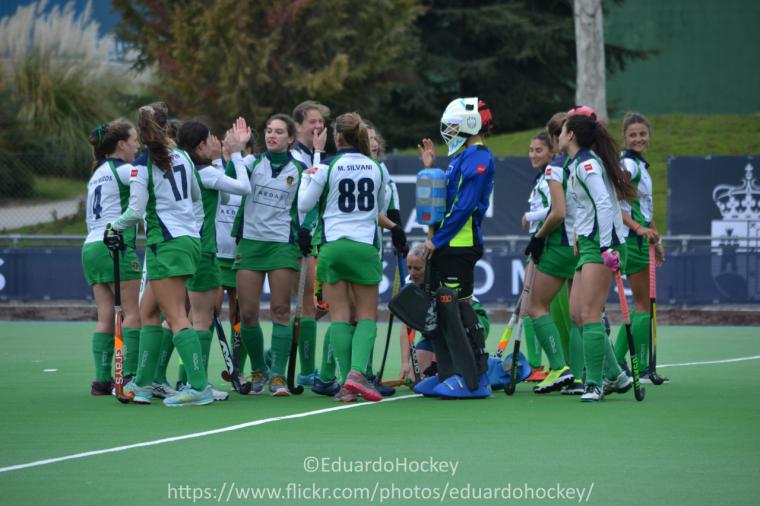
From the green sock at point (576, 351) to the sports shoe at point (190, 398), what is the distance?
2905mm

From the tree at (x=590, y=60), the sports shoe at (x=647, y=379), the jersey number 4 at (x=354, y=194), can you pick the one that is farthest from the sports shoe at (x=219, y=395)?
the tree at (x=590, y=60)

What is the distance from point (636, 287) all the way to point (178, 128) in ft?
13.0

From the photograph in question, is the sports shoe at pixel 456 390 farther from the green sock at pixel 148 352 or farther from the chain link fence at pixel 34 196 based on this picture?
the chain link fence at pixel 34 196

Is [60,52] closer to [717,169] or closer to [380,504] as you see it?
[717,169]

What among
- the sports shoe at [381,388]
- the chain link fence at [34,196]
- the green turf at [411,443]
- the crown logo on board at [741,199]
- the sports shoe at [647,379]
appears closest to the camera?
the green turf at [411,443]

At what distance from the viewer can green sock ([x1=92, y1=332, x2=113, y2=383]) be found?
35.4 feet

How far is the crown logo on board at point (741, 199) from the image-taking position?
22.2 m

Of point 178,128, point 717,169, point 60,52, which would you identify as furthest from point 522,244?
point 60,52

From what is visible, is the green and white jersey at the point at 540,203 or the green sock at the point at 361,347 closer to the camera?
the green sock at the point at 361,347

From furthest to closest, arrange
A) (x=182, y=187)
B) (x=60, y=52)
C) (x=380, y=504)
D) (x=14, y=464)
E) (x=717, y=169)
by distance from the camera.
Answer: (x=60, y=52), (x=717, y=169), (x=182, y=187), (x=14, y=464), (x=380, y=504)

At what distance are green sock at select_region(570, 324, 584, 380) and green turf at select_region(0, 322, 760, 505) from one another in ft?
1.63

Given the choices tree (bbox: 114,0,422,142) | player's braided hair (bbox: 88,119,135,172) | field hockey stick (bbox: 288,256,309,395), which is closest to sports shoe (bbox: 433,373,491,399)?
field hockey stick (bbox: 288,256,309,395)

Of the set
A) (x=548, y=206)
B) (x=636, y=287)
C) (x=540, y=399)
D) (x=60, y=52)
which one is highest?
(x=60, y=52)

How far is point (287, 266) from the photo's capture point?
10.8 m
